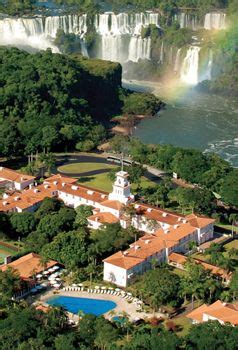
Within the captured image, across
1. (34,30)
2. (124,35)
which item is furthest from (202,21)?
(34,30)

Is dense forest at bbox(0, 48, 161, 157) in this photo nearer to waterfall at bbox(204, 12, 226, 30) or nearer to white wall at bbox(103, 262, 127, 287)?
waterfall at bbox(204, 12, 226, 30)

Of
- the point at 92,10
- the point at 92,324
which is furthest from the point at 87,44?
the point at 92,324

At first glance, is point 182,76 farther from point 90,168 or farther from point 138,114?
point 90,168

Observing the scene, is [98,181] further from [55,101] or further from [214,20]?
[214,20]

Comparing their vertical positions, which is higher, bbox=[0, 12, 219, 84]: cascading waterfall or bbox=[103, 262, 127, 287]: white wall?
bbox=[0, 12, 219, 84]: cascading waterfall

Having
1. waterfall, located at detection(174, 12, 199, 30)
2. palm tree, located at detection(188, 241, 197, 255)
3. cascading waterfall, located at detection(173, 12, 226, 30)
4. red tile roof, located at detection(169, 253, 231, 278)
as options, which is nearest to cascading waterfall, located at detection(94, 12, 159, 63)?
waterfall, located at detection(174, 12, 199, 30)

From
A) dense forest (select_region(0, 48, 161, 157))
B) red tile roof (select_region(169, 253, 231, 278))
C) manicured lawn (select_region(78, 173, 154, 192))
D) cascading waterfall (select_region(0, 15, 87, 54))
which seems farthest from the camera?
cascading waterfall (select_region(0, 15, 87, 54))
